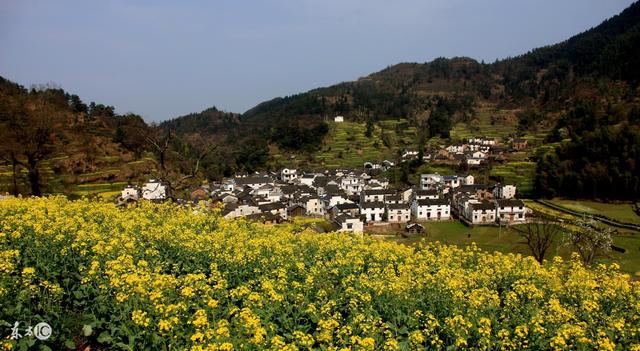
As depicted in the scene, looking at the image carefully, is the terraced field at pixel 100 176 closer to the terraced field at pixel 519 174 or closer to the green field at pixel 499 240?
the green field at pixel 499 240

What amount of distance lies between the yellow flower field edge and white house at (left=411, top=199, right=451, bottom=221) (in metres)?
54.9

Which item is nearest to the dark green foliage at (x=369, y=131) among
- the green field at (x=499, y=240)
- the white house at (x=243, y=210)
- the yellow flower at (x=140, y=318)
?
the green field at (x=499, y=240)

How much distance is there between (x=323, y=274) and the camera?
10219 millimetres

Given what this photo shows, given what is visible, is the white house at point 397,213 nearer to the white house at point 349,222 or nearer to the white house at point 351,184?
the white house at point 349,222

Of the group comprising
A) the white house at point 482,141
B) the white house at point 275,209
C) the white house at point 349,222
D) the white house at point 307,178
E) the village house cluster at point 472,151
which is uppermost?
the white house at point 482,141

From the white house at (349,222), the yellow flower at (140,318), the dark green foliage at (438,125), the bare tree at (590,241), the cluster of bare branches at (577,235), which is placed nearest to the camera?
the yellow flower at (140,318)

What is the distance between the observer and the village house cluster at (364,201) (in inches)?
2434

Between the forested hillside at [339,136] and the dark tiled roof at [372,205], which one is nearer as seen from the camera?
the forested hillside at [339,136]

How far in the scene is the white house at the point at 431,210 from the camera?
66750mm

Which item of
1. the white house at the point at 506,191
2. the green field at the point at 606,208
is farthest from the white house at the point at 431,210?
the green field at the point at 606,208

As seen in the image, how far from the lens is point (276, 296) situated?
761cm

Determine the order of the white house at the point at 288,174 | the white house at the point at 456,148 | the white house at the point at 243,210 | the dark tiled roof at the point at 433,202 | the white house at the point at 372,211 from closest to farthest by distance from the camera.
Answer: the white house at the point at 243,210 < the white house at the point at 372,211 < the dark tiled roof at the point at 433,202 < the white house at the point at 288,174 < the white house at the point at 456,148

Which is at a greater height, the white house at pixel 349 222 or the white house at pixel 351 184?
the white house at pixel 351 184

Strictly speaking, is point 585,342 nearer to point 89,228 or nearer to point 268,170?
point 89,228
